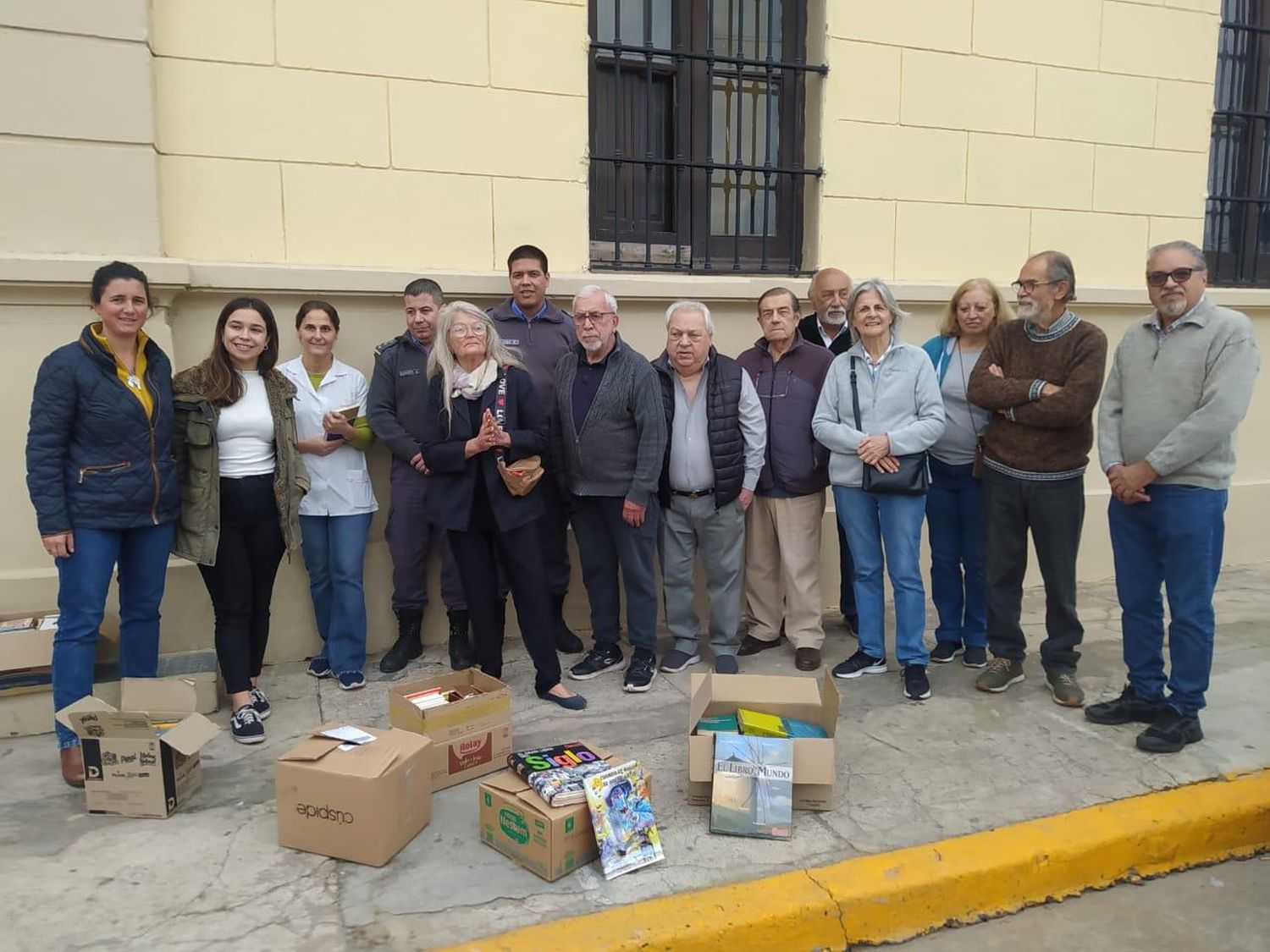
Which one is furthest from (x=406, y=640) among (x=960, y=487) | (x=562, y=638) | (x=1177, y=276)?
(x=1177, y=276)

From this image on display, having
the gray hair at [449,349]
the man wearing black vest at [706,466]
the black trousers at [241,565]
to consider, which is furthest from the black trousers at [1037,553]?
the black trousers at [241,565]

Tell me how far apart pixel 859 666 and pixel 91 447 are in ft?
11.7

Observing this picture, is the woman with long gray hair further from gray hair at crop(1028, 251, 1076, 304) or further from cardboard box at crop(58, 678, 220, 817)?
gray hair at crop(1028, 251, 1076, 304)

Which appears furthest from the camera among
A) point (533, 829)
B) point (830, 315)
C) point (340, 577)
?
point (830, 315)

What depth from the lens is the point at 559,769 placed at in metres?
3.04

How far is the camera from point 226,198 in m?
4.48

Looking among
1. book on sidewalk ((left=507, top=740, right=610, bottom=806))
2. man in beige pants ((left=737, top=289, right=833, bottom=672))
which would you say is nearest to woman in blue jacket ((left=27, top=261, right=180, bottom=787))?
book on sidewalk ((left=507, top=740, right=610, bottom=806))

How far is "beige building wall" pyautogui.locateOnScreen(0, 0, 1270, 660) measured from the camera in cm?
412

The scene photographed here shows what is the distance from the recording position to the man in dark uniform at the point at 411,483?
444 centimetres

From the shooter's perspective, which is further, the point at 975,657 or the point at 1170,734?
the point at 975,657

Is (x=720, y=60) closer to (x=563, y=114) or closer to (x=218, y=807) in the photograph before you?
(x=563, y=114)

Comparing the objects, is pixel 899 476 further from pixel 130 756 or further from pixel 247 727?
pixel 130 756

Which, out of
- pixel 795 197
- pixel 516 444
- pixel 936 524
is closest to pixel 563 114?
pixel 795 197

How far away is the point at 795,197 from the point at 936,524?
90.3 inches
